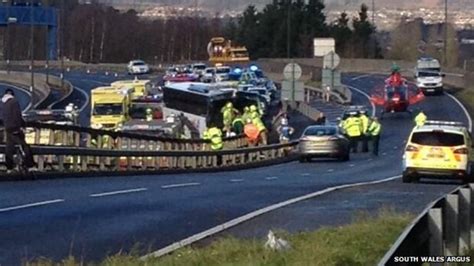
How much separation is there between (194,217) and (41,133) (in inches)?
598

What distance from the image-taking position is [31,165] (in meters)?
28.5

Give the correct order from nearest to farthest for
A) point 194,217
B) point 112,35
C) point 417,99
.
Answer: point 194,217
point 417,99
point 112,35

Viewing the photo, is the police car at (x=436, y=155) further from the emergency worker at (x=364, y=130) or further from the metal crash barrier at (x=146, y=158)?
the emergency worker at (x=364, y=130)

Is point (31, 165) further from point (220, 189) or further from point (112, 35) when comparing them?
point (112, 35)

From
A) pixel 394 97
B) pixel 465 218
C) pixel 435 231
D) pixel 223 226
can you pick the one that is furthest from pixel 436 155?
pixel 394 97

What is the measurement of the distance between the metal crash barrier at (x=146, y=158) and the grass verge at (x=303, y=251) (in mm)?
14156

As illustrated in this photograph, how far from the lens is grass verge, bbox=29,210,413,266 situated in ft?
41.4

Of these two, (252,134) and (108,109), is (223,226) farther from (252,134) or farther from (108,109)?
(108,109)

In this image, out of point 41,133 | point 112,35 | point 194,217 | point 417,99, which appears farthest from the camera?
point 112,35

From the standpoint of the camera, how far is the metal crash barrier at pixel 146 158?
31269mm

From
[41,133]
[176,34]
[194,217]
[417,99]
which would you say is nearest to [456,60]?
[176,34]

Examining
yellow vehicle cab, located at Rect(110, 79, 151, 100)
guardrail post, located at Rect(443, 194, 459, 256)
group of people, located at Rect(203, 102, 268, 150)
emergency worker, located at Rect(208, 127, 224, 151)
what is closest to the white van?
yellow vehicle cab, located at Rect(110, 79, 151, 100)

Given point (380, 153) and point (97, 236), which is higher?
point (97, 236)

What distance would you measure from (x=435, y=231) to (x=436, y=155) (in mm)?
21949
